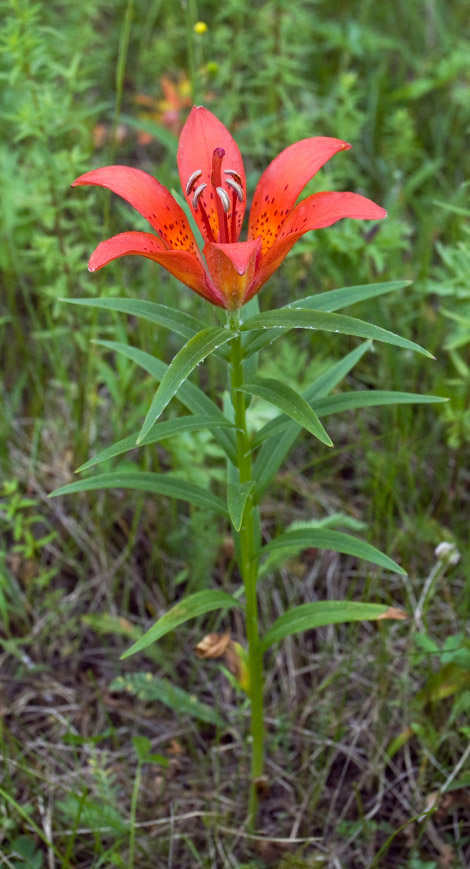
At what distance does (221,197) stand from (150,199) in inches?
5.7

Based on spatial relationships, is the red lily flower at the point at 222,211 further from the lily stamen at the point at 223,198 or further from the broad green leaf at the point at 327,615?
the broad green leaf at the point at 327,615

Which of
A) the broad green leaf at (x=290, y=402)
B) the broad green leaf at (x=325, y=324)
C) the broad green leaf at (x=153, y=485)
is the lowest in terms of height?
the broad green leaf at (x=153, y=485)

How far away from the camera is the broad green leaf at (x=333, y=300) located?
1.42 meters

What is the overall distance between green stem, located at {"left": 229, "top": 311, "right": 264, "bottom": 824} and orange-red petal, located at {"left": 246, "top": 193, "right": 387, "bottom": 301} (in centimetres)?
11

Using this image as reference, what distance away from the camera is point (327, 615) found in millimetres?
1585

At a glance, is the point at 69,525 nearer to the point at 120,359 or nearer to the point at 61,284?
the point at 120,359

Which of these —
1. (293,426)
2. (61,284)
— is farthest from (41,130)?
(293,426)

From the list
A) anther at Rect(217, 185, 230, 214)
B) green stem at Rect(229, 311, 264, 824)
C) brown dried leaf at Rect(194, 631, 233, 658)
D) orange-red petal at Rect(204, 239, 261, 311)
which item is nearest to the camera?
orange-red petal at Rect(204, 239, 261, 311)

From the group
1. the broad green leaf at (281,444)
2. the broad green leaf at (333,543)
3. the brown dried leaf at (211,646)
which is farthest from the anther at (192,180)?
the brown dried leaf at (211,646)

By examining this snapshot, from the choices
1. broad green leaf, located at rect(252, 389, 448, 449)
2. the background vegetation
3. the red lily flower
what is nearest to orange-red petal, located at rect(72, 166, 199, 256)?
the red lily flower

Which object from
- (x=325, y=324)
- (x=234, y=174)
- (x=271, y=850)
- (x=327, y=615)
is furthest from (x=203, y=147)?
(x=271, y=850)

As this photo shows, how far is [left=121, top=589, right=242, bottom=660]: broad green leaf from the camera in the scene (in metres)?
1.43

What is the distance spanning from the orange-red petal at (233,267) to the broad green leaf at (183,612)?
0.58m

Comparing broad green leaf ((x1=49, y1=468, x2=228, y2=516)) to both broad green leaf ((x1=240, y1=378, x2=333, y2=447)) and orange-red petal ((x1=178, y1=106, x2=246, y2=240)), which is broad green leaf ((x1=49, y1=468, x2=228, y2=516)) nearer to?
broad green leaf ((x1=240, y1=378, x2=333, y2=447))
